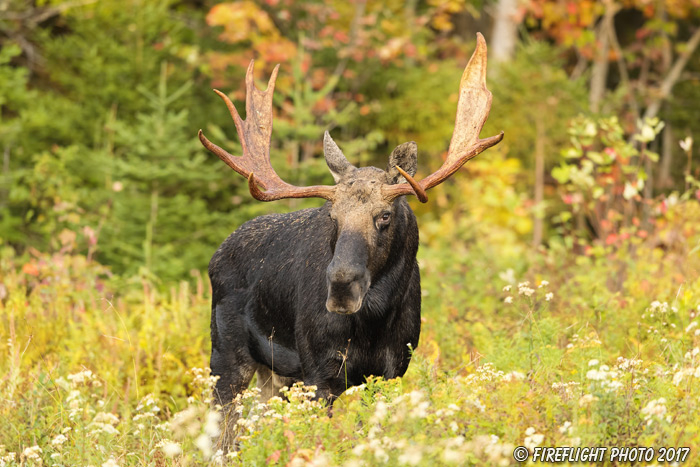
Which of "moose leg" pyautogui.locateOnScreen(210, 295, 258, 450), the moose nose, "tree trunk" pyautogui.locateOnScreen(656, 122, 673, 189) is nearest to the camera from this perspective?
the moose nose

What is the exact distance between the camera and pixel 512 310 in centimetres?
732

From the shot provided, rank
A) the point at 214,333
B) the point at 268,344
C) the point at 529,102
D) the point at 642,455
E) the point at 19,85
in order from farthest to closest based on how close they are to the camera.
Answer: the point at 529,102 < the point at 19,85 < the point at 214,333 < the point at 268,344 < the point at 642,455

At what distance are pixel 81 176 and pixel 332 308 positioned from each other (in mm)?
8757

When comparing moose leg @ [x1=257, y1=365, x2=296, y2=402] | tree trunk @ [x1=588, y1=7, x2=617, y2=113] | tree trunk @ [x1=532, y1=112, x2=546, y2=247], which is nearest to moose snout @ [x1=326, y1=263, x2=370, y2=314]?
moose leg @ [x1=257, y1=365, x2=296, y2=402]

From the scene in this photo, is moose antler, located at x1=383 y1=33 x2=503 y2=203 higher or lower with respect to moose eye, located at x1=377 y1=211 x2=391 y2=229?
higher

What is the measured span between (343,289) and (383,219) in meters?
0.53

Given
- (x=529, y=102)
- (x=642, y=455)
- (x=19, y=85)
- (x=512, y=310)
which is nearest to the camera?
(x=642, y=455)

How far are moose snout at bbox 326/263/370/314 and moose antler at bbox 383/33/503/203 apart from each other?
0.59 metres

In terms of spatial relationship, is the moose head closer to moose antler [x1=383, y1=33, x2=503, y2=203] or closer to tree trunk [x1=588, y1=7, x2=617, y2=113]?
moose antler [x1=383, y1=33, x2=503, y2=203]

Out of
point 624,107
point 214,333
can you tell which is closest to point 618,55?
point 624,107

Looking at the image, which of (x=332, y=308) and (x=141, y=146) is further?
(x=141, y=146)

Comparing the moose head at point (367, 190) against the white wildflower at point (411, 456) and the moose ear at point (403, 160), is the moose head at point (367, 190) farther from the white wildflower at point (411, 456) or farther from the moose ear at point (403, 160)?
the white wildflower at point (411, 456)

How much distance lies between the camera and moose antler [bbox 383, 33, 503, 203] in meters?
4.73

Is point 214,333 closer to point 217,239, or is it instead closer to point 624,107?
point 217,239
